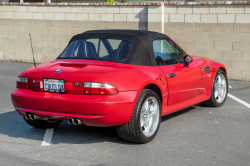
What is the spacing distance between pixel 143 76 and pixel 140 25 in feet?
25.0

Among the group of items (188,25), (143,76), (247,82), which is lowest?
(247,82)

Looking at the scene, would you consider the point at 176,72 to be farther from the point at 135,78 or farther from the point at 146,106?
the point at 135,78

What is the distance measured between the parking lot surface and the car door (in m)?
0.50

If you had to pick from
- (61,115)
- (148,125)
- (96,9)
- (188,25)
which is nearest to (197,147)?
(148,125)

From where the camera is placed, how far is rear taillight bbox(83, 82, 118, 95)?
13.7 ft

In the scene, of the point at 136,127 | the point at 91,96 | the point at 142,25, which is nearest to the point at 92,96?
the point at 91,96

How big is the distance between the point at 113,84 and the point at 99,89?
0.18 meters

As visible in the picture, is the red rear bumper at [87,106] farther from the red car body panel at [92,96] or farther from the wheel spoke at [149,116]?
the wheel spoke at [149,116]

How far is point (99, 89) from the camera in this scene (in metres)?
4.19

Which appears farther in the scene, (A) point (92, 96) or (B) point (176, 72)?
(B) point (176, 72)

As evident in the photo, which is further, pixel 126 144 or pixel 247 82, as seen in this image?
pixel 247 82

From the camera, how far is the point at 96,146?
14.9 ft

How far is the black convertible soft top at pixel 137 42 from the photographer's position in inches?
193

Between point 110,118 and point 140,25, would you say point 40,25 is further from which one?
point 110,118
